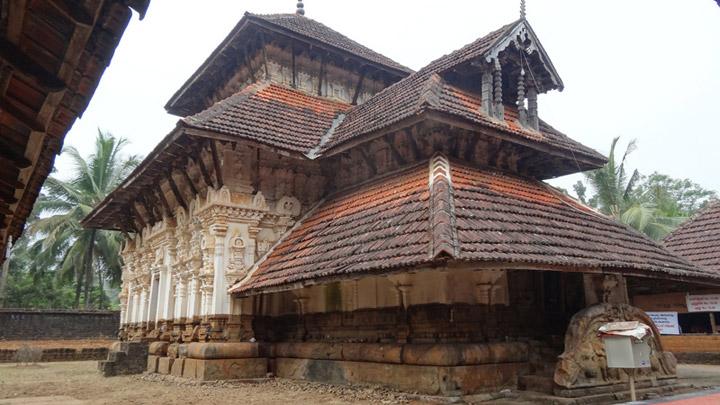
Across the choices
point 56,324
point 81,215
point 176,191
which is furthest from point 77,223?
point 176,191

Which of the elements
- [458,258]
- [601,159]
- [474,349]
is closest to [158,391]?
[474,349]

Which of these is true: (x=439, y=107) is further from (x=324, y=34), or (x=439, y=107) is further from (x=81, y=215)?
(x=81, y=215)

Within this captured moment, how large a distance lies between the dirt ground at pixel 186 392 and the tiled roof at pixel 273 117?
4.41 metres

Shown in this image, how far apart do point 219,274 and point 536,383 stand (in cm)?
587

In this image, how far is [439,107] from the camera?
8438mm

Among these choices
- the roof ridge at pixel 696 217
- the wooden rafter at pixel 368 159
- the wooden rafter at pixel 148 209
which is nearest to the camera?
the wooden rafter at pixel 368 159

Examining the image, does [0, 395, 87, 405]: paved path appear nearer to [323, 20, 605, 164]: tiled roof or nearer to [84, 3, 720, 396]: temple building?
[84, 3, 720, 396]: temple building

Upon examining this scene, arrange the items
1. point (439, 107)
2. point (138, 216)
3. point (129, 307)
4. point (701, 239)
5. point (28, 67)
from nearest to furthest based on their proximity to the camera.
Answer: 1. point (28, 67)
2. point (439, 107)
3. point (701, 239)
4. point (138, 216)
5. point (129, 307)

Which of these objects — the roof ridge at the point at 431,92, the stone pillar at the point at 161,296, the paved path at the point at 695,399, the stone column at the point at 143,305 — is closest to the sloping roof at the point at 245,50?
the roof ridge at the point at 431,92

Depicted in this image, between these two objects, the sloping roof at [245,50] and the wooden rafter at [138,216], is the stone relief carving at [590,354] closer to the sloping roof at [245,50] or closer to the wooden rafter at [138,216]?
the sloping roof at [245,50]

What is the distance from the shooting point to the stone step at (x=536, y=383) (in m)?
7.10

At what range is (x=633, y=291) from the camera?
14.6 metres

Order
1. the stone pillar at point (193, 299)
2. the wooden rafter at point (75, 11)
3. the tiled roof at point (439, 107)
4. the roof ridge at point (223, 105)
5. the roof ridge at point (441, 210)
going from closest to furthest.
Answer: the wooden rafter at point (75, 11) < the roof ridge at point (441, 210) < the tiled roof at point (439, 107) < the roof ridge at point (223, 105) < the stone pillar at point (193, 299)

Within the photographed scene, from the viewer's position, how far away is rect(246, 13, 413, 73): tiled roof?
1324 centimetres
